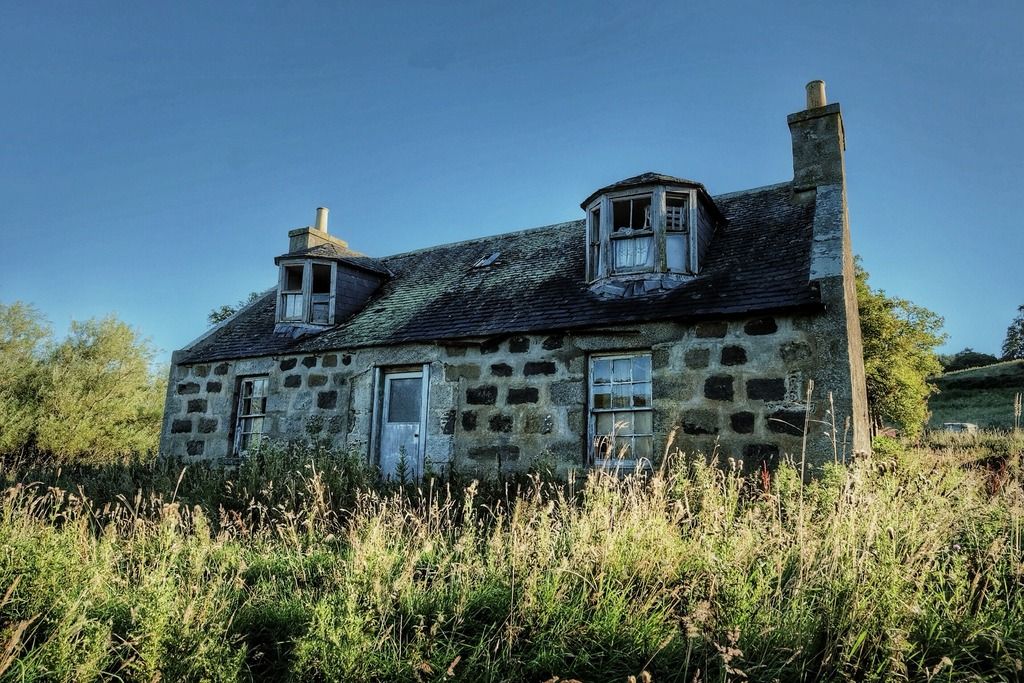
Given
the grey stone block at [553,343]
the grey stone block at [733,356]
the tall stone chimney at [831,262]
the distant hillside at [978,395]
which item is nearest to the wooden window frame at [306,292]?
the grey stone block at [553,343]

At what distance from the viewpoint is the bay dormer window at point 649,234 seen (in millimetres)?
10508

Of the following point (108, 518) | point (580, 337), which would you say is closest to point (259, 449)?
point (108, 518)

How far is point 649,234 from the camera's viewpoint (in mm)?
10703

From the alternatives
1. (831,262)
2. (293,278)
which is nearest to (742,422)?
(831,262)

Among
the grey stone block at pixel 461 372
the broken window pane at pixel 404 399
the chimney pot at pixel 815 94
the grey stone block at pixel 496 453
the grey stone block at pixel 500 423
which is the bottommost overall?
the grey stone block at pixel 496 453

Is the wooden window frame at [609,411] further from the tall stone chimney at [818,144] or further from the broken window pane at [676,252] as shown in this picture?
the tall stone chimney at [818,144]

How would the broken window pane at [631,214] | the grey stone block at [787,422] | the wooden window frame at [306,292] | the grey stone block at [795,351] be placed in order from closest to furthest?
1. the grey stone block at [787,422]
2. the grey stone block at [795,351]
3. the broken window pane at [631,214]
4. the wooden window frame at [306,292]

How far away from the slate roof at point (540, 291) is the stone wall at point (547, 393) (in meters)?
0.23

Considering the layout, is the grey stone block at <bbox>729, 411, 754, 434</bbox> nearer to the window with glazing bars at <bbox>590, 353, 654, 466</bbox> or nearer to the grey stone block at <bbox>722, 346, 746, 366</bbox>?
the grey stone block at <bbox>722, 346, 746, 366</bbox>

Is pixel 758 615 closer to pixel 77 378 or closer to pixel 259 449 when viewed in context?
pixel 259 449

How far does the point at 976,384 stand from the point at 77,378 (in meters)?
38.9

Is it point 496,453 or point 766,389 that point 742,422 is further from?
point 496,453

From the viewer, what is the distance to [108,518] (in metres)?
8.16

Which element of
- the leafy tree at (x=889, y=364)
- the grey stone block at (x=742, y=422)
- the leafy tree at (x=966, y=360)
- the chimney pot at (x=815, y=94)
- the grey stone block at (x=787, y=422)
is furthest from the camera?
the leafy tree at (x=966, y=360)
